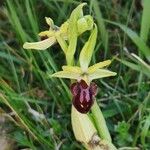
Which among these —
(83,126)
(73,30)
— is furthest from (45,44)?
(83,126)

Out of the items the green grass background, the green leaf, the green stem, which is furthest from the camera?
the green leaf

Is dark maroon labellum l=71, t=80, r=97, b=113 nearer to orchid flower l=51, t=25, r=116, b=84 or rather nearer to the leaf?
orchid flower l=51, t=25, r=116, b=84

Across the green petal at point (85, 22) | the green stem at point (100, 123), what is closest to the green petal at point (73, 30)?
the green petal at point (85, 22)

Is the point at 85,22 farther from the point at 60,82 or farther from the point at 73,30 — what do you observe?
the point at 60,82

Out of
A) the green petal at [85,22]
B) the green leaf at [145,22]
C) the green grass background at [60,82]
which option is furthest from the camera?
→ the green leaf at [145,22]

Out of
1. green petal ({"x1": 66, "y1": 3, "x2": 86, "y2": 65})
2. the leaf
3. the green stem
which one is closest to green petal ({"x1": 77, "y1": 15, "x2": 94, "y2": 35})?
green petal ({"x1": 66, "y1": 3, "x2": 86, "y2": 65})

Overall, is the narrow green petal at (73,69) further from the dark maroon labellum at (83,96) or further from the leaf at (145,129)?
the leaf at (145,129)
